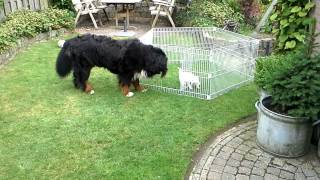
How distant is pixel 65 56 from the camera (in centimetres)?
549

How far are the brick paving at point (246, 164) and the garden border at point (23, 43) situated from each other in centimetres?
455

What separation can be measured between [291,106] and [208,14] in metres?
5.70

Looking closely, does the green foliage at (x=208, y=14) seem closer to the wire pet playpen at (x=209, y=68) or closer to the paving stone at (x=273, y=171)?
the wire pet playpen at (x=209, y=68)

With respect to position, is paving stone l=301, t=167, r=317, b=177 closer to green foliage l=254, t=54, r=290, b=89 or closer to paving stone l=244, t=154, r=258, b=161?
paving stone l=244, t=154, r=258, b=161

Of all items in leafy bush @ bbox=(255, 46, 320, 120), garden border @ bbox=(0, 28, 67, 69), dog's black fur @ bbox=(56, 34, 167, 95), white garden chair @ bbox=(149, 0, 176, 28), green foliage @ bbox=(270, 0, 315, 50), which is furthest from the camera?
white garden chair @ bbox=(149, 0, 176, 28)

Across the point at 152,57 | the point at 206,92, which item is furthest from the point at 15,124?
the point at 206,92

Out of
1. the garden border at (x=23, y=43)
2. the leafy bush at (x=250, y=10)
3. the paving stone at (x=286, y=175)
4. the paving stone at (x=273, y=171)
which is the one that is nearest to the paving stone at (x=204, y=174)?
the paving stone at (x=273, y=171)

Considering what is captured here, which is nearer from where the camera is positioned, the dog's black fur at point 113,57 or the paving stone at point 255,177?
the paving stone at point 255,177

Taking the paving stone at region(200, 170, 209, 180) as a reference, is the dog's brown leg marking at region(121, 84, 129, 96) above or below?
above

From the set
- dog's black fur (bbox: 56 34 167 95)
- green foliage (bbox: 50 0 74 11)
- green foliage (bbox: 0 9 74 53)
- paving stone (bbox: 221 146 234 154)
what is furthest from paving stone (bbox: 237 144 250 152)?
green foliage (bbox: 50 0 74 11)

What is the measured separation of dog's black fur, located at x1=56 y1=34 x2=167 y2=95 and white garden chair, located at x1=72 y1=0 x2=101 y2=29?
4249 millimetres

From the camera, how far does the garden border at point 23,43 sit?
700cm

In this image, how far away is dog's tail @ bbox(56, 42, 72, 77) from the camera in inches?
215

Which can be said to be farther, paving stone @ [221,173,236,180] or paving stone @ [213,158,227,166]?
paving stone @ [213,158,227,166]
